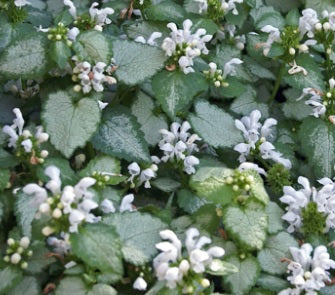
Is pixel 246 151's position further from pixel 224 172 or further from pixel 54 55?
A: pixel 54 55

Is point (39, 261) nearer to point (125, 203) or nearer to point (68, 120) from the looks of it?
point (125, 203)

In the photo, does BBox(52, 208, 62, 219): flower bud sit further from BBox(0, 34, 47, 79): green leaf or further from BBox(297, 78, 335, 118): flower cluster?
BBox(297, 78, 335, 118): flower cluster

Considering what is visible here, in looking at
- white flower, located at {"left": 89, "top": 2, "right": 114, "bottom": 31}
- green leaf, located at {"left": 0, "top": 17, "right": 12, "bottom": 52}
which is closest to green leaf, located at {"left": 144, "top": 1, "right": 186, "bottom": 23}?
white flower, located at {"left": 89, "top": 2, "right": 114, "bottom": 31}

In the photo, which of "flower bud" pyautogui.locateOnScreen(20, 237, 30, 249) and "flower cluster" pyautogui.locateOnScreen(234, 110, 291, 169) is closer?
"flower bud" pyautogui.locateOnScreen(20, 237, 30, 249)

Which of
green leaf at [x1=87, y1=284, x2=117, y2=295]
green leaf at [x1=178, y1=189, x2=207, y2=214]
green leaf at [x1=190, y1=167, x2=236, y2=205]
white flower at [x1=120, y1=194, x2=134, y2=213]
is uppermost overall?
green leaf at [x1=190, y1=167, x2=236, y2=205]

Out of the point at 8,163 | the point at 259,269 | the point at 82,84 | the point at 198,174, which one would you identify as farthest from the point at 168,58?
the point at 259,269

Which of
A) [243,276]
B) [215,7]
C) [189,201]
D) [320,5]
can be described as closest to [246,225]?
[243,276]
